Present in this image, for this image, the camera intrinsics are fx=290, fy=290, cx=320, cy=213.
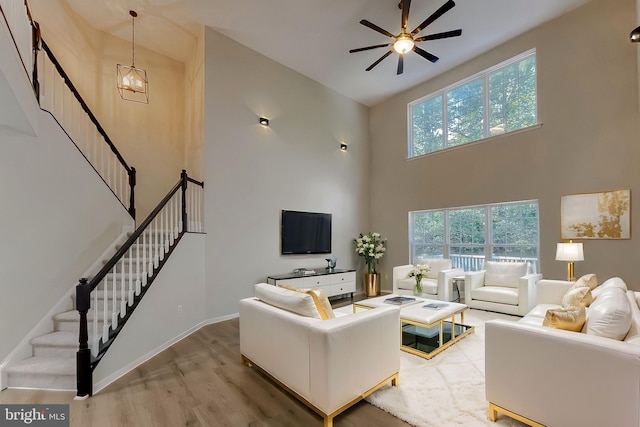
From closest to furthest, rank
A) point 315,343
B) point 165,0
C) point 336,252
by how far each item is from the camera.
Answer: point 315,343 → point 165,0 → point 336,252

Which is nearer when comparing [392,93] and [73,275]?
[73,275]

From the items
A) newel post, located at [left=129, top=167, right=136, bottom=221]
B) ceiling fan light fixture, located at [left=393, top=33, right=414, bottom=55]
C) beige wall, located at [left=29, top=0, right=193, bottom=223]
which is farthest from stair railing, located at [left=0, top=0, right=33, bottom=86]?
ceiling fan light fixture, located at [left=393, top=33, right=414, bottom=55]

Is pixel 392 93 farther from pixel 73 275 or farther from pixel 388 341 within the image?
pixel 73 275

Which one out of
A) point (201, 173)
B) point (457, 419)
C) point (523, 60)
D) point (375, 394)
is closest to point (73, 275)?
point (201, 173)

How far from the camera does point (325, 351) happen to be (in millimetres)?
2047

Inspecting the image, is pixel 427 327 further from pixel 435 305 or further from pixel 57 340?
pixel 57 340

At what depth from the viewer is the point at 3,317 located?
2.88m

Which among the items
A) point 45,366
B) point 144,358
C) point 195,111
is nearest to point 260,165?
point 195,111

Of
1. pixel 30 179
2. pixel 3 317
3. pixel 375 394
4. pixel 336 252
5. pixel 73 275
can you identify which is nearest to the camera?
pixel 375 394

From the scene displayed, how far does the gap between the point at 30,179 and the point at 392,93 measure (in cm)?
692

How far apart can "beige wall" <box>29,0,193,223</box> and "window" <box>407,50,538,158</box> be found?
528cm

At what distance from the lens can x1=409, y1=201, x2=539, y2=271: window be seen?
523cm

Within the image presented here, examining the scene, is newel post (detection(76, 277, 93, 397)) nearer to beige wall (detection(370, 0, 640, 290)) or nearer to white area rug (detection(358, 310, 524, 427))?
white area rug (detection(358, 310, 524, 427))

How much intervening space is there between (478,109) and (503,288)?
3.54 metres
